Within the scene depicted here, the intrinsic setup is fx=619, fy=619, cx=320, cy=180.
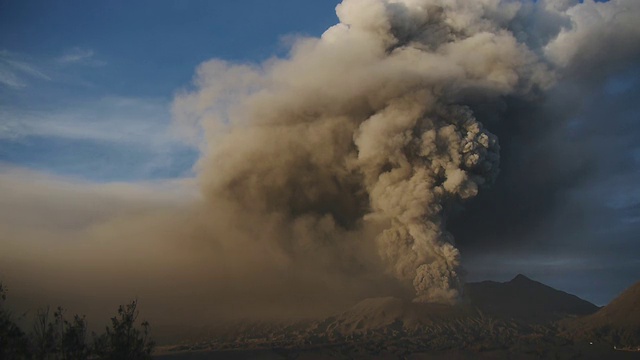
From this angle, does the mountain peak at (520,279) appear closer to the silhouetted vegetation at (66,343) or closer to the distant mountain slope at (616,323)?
the distant mountain slope at (616,323)

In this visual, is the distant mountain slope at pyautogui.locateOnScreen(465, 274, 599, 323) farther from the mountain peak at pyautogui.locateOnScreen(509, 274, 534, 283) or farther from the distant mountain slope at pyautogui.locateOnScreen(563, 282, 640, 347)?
the distant mountain slope at pyautogui.locateOnScreen(563, 282, 640, 347)

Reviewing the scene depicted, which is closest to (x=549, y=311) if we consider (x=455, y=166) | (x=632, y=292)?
(x=632, y=292)

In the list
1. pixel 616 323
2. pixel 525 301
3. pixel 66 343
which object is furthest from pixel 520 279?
pixel 66 343

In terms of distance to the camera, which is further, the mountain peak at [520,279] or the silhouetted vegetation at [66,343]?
the mountain peak at [520,279]

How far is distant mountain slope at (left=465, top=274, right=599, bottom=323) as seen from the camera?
5118 inches

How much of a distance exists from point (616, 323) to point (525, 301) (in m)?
36.1

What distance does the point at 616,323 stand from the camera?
114000 millimetres

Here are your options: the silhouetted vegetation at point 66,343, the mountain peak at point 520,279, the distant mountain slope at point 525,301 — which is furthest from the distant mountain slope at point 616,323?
the silhouetted vegetation at point 66,343

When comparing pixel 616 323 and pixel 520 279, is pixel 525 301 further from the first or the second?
pixel 616 323

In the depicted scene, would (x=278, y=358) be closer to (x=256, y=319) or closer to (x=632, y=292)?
(x=256, y=319)

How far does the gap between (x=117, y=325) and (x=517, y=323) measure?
10039cm

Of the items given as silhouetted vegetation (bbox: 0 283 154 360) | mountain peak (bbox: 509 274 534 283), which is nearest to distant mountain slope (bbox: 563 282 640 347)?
mountain peak (bbox: 509 274 534 283)

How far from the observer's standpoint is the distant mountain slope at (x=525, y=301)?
5118 inches

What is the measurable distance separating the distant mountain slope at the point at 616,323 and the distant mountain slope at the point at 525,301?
9.63 meters
